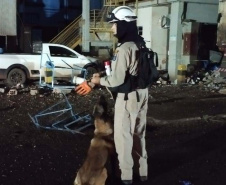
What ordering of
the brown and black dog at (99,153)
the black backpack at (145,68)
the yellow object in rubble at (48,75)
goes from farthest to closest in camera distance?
the yellow object in rubble at (48,75)
the black backpack at (145,68)
the brown and black dog at (99,153)

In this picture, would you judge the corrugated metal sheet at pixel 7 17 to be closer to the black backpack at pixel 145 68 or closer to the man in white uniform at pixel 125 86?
the man in white uniform at pixel 125 86

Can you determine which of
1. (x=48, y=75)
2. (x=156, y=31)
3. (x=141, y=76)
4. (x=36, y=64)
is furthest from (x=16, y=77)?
(x=141, y=76)

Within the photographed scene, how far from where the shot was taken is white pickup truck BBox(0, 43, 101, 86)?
1509 cm

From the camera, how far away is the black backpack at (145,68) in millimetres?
4457

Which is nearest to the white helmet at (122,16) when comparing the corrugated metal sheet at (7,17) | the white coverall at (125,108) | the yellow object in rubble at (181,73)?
the white coverall at (125,108)

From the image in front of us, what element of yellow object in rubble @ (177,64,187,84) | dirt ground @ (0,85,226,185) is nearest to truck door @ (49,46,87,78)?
yellow object in rubble @ (177,64,187,84)

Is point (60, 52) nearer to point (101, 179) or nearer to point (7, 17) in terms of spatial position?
point (7, 17)

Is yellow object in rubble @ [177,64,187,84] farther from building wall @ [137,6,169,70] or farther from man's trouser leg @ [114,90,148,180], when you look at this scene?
man's trouser leg @ [114,90,148,180]

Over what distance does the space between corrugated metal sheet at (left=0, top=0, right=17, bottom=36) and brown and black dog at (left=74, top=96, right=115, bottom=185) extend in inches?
789

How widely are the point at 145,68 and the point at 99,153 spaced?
1071 mm

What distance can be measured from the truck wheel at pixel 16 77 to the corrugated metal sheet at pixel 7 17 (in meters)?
9.04

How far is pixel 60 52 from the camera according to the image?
53.2 ft

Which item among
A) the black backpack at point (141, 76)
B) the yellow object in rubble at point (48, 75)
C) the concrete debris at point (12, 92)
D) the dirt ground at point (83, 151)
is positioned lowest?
the dirt ground at point (83, 151)

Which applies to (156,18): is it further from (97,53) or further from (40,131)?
(40,131)
